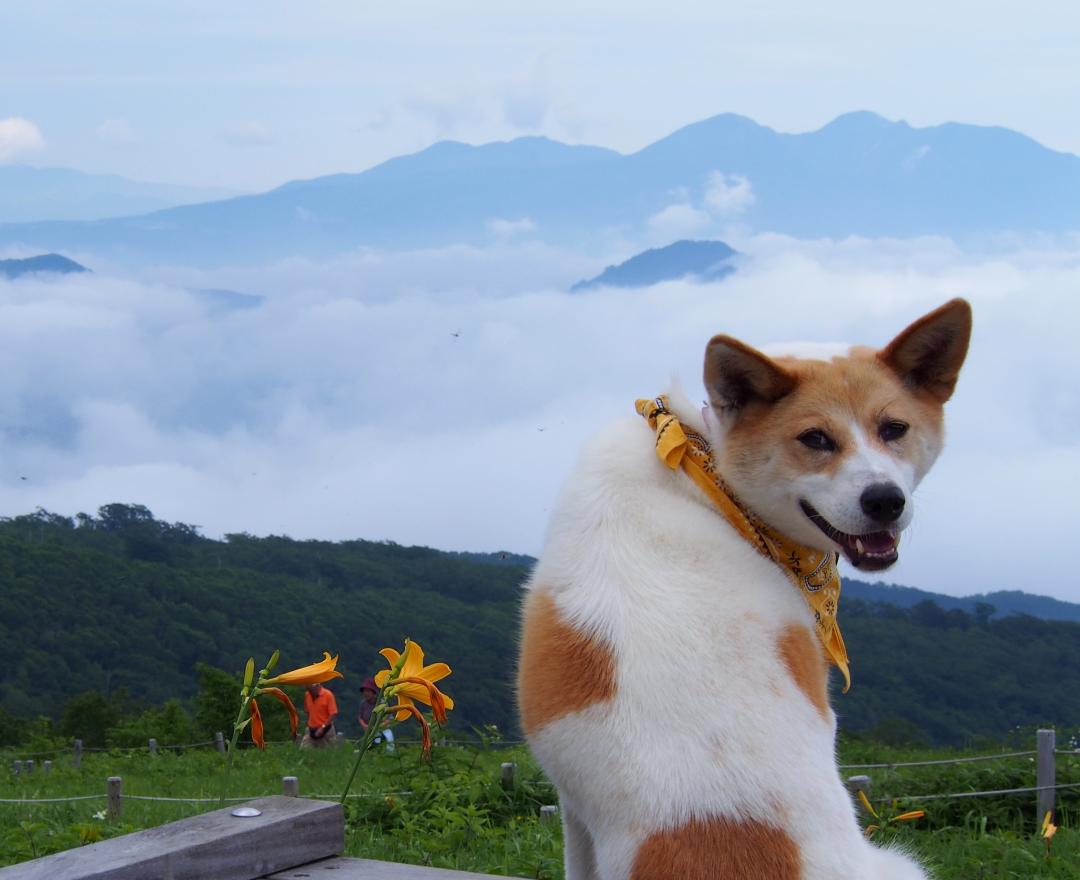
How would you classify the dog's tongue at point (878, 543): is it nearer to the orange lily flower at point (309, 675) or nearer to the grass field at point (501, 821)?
the orange lily flower at point (309, 675)

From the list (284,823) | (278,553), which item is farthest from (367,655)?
(284,823)

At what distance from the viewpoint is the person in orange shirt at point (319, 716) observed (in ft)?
60.5

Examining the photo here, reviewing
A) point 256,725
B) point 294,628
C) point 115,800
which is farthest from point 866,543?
point 294,628

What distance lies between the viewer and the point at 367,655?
151 ft

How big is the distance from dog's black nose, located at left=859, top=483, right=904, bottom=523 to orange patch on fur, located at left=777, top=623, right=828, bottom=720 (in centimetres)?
29

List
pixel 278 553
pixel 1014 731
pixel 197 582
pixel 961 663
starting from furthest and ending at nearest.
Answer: pixel 278 553 → pixel 197 582 → pixel 961 663 → pixel 1014 731

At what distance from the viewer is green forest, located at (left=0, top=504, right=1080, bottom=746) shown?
36.3 metres

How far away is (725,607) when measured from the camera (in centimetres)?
263

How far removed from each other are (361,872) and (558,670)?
618mm

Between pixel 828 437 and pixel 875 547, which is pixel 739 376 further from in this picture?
pixel 875 547

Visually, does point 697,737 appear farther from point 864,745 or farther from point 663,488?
point 864,745

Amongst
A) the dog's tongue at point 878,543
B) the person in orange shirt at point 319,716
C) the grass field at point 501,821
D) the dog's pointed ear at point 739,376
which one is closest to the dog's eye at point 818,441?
the dog's pointed ear at point 739,376

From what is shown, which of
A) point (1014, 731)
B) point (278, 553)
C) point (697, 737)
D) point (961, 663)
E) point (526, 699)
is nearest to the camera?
point (697, 737)

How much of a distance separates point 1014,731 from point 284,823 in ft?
44.9
